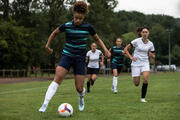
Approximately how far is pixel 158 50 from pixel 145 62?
110673 millimetres

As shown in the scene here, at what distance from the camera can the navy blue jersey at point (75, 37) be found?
25.2 feet

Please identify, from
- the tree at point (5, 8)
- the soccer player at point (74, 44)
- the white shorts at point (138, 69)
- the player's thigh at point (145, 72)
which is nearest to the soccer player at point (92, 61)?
the white shorts at point (138, 69)

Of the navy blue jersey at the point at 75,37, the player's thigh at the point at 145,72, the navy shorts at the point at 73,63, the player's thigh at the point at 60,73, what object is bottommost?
the player's thigh at the point at 145,72

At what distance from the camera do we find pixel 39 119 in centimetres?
714

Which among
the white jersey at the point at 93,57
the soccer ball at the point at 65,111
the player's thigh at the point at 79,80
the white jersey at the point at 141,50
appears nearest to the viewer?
the soccer ball at the point at 65,111

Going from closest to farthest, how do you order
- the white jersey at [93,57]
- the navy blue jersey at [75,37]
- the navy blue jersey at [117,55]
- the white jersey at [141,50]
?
1. the navy blue jersey at [75,37]
2. the white jersey at [141,50]
3. the navy blue jersey at [117,55]
4. the white jersey at [93,57]

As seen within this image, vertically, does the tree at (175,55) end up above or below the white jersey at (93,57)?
below

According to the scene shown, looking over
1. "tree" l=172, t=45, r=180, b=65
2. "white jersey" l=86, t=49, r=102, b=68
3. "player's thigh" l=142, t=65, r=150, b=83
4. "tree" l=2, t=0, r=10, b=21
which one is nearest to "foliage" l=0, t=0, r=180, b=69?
"tree" l=2, t=0, r=10, b=21

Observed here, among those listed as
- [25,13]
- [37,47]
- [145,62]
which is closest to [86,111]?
[145,62]

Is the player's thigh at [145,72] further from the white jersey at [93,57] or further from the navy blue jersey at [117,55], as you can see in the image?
the white jersey at [93,57]

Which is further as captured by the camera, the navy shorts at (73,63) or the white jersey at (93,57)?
the white jersey at (93,57)

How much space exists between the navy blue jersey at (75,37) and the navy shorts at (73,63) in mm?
97

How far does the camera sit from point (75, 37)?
770 cm

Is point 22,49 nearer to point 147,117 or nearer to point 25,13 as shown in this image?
point 25,13
